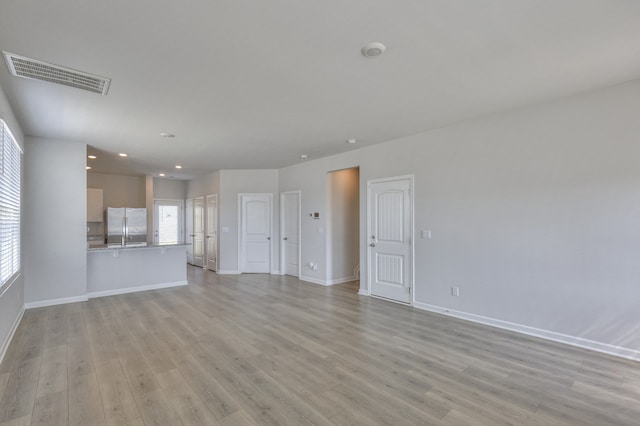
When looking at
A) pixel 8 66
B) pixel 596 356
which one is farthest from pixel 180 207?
pixel 596 356

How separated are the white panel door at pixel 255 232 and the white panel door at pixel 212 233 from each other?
79 cm

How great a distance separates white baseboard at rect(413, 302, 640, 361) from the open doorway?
2.45m

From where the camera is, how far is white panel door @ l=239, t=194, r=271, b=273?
7.84m

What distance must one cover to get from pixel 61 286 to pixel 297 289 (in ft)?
12.7

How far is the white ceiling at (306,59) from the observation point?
77.9 inches

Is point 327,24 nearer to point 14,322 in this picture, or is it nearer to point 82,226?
point 14,322

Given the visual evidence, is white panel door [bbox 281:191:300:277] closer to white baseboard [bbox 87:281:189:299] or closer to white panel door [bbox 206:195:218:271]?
white panel door [bbox 206:195:218:271]

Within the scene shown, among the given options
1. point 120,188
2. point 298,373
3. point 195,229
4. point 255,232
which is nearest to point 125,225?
point 120,188

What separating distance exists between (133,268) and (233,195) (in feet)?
9.17

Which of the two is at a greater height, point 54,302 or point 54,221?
point 54,221

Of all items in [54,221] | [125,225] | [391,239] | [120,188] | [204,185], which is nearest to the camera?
[54,221]

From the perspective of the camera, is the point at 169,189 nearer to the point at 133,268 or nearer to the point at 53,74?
the point at 133,268

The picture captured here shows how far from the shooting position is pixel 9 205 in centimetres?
348

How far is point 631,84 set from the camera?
119 inches
